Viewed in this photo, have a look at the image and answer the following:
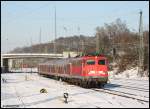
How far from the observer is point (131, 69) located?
73750 millimetres

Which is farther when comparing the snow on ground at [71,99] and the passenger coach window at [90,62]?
the passenger coach window at [90,62]

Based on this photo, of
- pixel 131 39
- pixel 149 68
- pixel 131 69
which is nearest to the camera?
pixel 149 68

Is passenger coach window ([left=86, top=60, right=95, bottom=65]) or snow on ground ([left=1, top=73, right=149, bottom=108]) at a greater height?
passenger coach window ([left=86, top=60, right=95, bottom=65])

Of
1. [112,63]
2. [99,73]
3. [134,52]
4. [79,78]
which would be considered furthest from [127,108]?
[112,63]

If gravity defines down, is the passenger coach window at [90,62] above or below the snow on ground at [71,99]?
above

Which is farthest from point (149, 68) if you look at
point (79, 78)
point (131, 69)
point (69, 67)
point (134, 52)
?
point (79, 78)

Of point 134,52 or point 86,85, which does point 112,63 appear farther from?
point 86,85

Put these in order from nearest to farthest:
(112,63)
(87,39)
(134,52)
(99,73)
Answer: (99,73) → (134,52) → (112,63) → (87,39)

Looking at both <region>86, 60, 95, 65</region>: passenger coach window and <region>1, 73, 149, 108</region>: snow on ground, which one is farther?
<region>86, 60, 95, 65</region>: passenger coach window

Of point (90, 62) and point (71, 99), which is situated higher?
point (90, 62)

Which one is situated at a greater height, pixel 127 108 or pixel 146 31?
pixel 146 31

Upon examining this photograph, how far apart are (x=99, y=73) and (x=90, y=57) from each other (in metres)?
1.71

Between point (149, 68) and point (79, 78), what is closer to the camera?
point (79, 78)

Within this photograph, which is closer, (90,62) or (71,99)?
(71,99)
